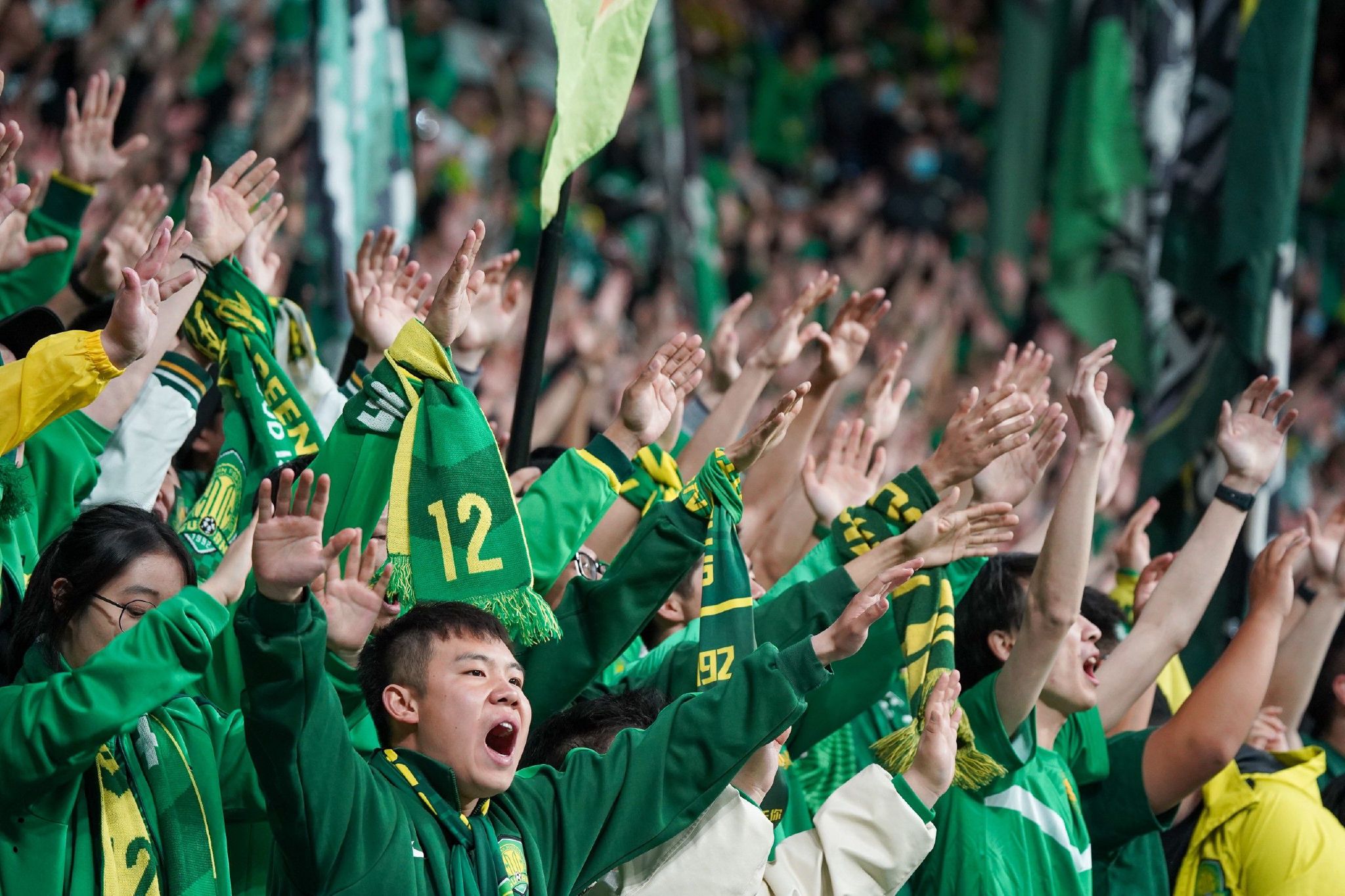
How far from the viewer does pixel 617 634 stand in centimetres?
296

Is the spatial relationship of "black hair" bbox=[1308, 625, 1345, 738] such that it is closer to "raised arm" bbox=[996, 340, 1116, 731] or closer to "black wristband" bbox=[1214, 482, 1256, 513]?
"black wristband" bbox=[1214, 482, 1256, 513]

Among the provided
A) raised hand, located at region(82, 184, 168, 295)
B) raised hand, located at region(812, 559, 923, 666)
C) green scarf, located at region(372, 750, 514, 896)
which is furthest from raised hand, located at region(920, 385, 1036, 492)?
raised hand, located at region(82, 184, 168, 295)

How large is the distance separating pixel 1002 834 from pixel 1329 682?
4.95 feet

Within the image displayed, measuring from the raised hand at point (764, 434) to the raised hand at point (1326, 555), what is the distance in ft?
5.06

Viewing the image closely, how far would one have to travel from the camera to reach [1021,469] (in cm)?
379

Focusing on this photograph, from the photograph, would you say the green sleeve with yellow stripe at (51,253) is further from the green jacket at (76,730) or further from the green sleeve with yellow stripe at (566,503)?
the green jacket at (76,730)

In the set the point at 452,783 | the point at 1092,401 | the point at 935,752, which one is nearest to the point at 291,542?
the point at 452,783

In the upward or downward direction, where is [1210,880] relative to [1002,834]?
downward

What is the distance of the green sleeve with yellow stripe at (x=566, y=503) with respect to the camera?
3115 millimetres

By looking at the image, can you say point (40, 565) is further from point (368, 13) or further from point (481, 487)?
point (368, 13)

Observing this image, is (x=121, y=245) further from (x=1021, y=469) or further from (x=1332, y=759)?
(x=1332, y=759)

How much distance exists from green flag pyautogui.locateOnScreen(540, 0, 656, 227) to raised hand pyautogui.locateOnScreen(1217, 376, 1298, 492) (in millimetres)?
1513

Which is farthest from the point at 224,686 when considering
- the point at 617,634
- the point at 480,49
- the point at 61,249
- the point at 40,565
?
the point at 480,49

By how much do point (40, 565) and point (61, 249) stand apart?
A: 1401mm
